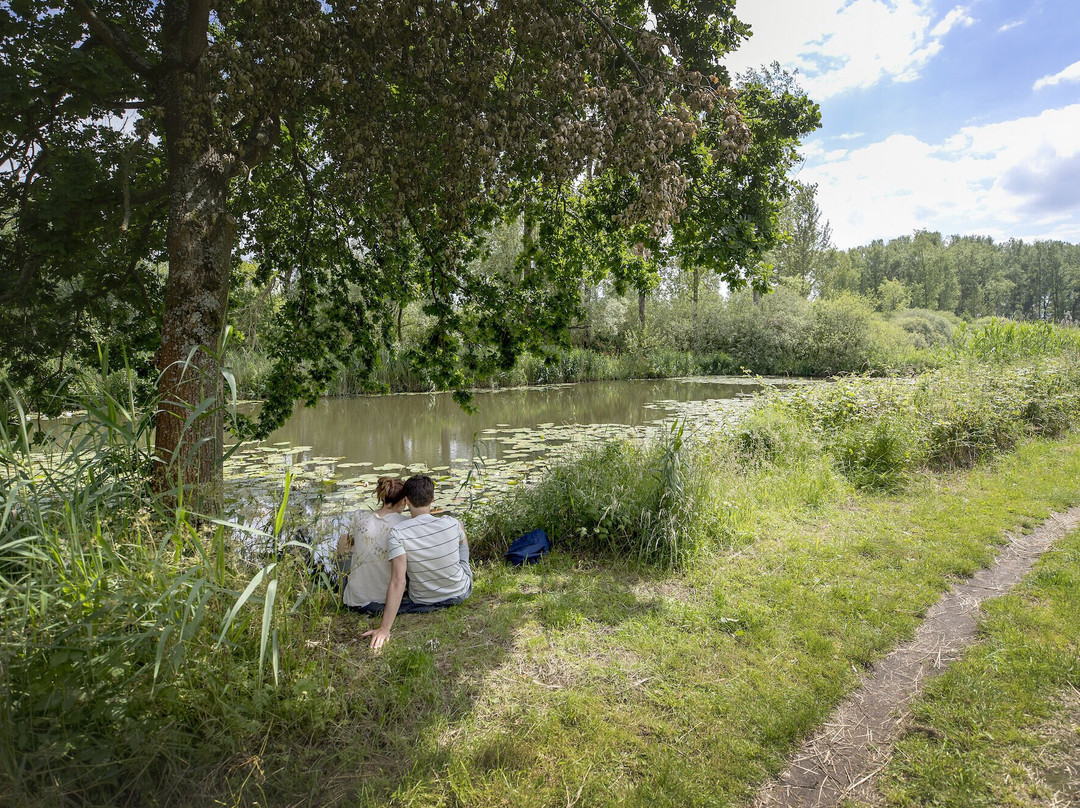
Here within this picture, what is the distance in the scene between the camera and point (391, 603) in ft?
11.7

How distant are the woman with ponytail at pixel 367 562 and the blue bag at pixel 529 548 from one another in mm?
1344

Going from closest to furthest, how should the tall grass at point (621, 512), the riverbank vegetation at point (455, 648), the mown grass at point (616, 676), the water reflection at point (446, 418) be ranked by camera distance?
the riverbank vegetation at point (455, 648)
the mown grass at point (616, 676)
the tall grass at point (621, 512)
the water reflection at point (446, 418)

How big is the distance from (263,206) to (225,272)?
2.55m

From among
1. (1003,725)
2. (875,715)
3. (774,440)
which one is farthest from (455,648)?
(774,440)

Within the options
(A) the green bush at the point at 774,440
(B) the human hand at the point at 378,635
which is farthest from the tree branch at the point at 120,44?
(A) the green bush at the point at 774,440

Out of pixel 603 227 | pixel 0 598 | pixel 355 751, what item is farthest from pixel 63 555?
pixel 603 227

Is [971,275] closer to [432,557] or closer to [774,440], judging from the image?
[774,440]

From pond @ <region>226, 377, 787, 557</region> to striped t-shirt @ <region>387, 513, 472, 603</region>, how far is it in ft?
1.69

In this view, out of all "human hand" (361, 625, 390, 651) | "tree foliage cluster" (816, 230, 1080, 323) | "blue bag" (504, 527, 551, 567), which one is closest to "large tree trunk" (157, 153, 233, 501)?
"human hand" (361, 625, 390, 651)

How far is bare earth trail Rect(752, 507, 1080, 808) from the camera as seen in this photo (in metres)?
2.57

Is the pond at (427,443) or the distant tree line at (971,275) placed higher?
the distant tree line at (971,275)

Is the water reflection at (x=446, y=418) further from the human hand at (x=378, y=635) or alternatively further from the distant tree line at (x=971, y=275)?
the distant tree line at (x=971, y=275)

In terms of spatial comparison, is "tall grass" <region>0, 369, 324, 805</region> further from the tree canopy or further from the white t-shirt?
the white t-shirt

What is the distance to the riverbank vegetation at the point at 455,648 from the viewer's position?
2172 millimetres
